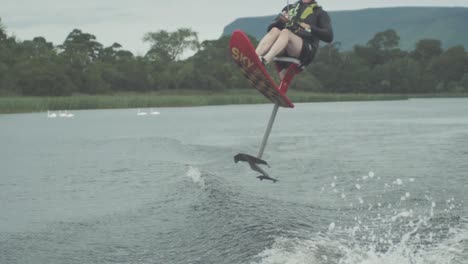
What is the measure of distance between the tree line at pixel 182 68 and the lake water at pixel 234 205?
6118cm

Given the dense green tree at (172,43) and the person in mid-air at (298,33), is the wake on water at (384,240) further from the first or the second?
the dense green tree at (172,43)

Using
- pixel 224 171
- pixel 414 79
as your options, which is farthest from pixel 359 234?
pixel 414 79

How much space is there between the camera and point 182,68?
11344cm

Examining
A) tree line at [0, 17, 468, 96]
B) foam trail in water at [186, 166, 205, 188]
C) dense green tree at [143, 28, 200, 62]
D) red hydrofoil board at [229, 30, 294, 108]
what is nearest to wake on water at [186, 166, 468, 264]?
red hydrofoil board at [229, 30, 294, 108]

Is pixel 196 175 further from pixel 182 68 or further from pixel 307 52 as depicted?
pixel 182 68

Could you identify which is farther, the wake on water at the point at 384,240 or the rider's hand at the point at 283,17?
the wake on water at the point at 384,240

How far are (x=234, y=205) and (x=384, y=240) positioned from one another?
14.2ft

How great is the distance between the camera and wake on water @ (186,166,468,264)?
10.5m

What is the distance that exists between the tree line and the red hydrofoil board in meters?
79.7

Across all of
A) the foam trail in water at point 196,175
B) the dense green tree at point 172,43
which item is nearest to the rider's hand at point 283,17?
the foam trail in water at point 196,175

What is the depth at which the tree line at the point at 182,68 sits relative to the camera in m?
89.6

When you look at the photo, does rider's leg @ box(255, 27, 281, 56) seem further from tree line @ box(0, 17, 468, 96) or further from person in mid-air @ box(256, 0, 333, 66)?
tree line @ box(0, 17, 468, 96)

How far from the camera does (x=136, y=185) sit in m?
19.6

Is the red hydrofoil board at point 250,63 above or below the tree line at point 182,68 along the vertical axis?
above
